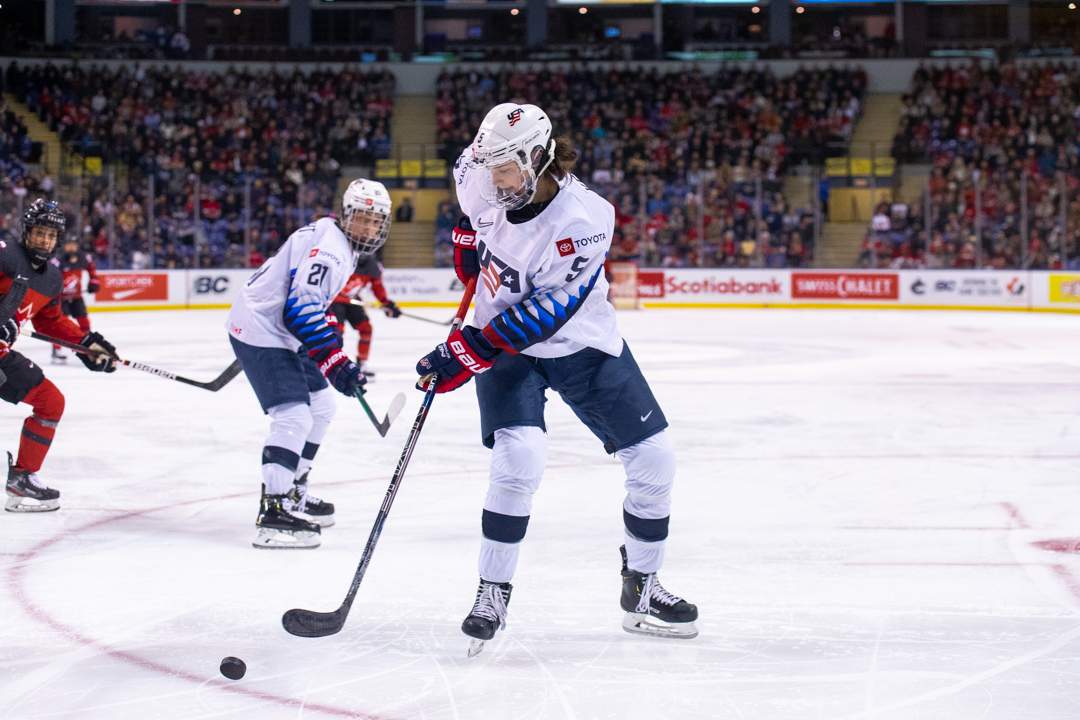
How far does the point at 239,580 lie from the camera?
4207 mm

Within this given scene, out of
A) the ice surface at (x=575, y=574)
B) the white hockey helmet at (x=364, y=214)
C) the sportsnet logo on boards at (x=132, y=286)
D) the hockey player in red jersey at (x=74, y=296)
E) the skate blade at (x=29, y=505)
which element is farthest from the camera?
the sportsnet logo on boards at (x=132, y=286)

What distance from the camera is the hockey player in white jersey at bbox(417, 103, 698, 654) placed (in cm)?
338

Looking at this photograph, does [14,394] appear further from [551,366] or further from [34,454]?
[551,366]

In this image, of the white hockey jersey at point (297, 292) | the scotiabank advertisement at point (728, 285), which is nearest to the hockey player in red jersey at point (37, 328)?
the white hockey jersey at point (297, 292)

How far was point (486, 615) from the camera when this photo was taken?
11.4ft

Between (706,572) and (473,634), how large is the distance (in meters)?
1.15

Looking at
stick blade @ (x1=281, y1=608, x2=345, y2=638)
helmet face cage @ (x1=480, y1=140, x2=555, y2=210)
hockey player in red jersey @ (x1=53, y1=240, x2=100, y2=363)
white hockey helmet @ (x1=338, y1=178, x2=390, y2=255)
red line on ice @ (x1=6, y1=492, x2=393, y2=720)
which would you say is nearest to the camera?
red line on ice @ (x1=6, y1=492, x2=393, y2=720)

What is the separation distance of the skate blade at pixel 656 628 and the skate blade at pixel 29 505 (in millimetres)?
2759

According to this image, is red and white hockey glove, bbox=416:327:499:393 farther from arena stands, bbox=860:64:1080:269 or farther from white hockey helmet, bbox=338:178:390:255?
arena stands, bbox=860:64:1080:269

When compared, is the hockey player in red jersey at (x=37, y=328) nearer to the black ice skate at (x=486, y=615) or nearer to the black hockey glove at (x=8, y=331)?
the black hockey glove at (x=8, y=331)

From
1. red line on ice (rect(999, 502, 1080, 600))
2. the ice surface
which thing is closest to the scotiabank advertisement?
the ice surface

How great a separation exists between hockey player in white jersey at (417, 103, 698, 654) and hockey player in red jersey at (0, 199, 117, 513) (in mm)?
2314

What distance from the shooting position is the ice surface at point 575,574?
3.07 meters

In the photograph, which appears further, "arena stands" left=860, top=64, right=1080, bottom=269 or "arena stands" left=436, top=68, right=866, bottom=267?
"arena stands" left=436, top=68, right=866, bottom=267
